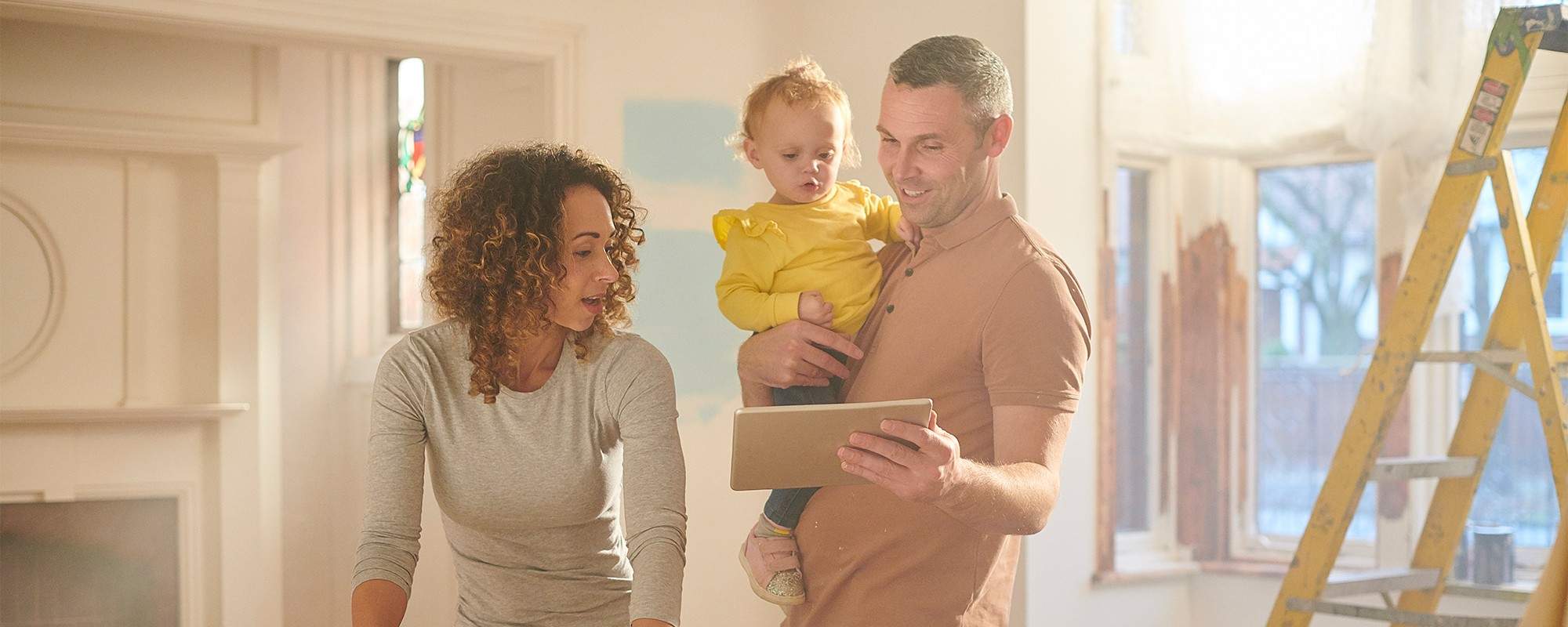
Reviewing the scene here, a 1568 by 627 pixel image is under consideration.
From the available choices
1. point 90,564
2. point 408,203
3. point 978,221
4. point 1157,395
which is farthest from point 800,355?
point 408,203

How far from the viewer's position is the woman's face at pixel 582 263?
1.94 meters

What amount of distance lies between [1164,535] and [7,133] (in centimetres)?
396

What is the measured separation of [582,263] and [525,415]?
0.77ft

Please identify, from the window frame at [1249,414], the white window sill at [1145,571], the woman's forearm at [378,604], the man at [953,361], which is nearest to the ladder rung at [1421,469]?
the man at [953,361]

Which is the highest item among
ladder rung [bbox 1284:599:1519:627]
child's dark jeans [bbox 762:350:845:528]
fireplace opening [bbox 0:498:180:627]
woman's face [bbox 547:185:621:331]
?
woman's face [bbox 547:185:621:331]

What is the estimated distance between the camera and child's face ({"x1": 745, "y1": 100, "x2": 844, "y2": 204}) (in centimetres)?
222

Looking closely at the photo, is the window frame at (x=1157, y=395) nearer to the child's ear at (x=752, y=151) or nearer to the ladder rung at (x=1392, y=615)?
the ladder rung at (x=1392, y=615)

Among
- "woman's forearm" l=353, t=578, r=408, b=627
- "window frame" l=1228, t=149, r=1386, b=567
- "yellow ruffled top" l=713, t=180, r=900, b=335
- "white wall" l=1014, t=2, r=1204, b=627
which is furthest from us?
"window frame" l=1228, t=149, r=1386, b=567

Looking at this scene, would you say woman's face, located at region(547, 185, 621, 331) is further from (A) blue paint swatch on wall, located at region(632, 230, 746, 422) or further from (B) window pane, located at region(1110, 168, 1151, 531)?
(B) window pane, located at region(1110, 168, 1151, 531)

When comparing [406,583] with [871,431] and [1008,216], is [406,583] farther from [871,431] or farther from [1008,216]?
[1008,216]

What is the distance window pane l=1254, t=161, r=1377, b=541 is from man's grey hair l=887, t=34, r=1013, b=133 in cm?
250

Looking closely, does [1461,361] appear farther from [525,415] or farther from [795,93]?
[525,415]

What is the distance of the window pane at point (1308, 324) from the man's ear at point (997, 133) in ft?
8.06

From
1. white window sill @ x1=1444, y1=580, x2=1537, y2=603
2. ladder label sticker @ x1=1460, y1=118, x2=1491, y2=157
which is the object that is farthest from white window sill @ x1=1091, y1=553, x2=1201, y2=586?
ladder label sticker @ x1=1460, y1=118, x2=1491, y2=157
